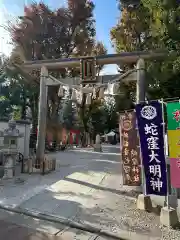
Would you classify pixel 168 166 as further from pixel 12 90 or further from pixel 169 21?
pixel 12 90

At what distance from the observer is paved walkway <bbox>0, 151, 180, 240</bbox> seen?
500 centimetres

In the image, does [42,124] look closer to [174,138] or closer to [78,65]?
[78,65]

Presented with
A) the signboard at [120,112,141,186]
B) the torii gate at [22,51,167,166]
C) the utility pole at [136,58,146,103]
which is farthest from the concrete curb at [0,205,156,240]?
the utility pole at [136,58,146,103]

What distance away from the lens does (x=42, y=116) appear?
1083 centimetres

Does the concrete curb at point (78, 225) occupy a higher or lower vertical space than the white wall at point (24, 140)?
lower

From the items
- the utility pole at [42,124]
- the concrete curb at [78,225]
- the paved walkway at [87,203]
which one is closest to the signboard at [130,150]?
the paved walkway at [87,203]

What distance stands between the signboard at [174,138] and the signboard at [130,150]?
66.2 inches

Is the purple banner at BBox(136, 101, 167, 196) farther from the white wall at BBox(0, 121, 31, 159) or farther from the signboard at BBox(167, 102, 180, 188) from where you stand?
the white wall at BBox(0, 121, 31, 159)

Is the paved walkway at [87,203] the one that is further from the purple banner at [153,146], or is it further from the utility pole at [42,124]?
the utility pole at [42,124]

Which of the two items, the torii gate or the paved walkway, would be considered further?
the torii gate

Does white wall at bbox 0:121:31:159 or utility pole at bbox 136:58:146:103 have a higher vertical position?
utility pole at bbox 136:58:146:103

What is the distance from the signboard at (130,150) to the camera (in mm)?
6848

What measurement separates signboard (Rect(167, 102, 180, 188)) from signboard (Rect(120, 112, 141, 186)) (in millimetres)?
1681

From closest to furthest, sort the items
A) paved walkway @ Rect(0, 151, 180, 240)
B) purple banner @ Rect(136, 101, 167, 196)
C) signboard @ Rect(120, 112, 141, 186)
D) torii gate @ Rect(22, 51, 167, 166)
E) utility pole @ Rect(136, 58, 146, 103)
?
paved walkway @ Rect(0, 151, 180, 240) < purple banner @ Rect(136, 101, 167, 196) < signboard @ Rect(120, 112, 141, 186) < utility pole @ Rect(136, 58, 146, 103) < torii gate @ Rect(22, 51, 167, 166)
